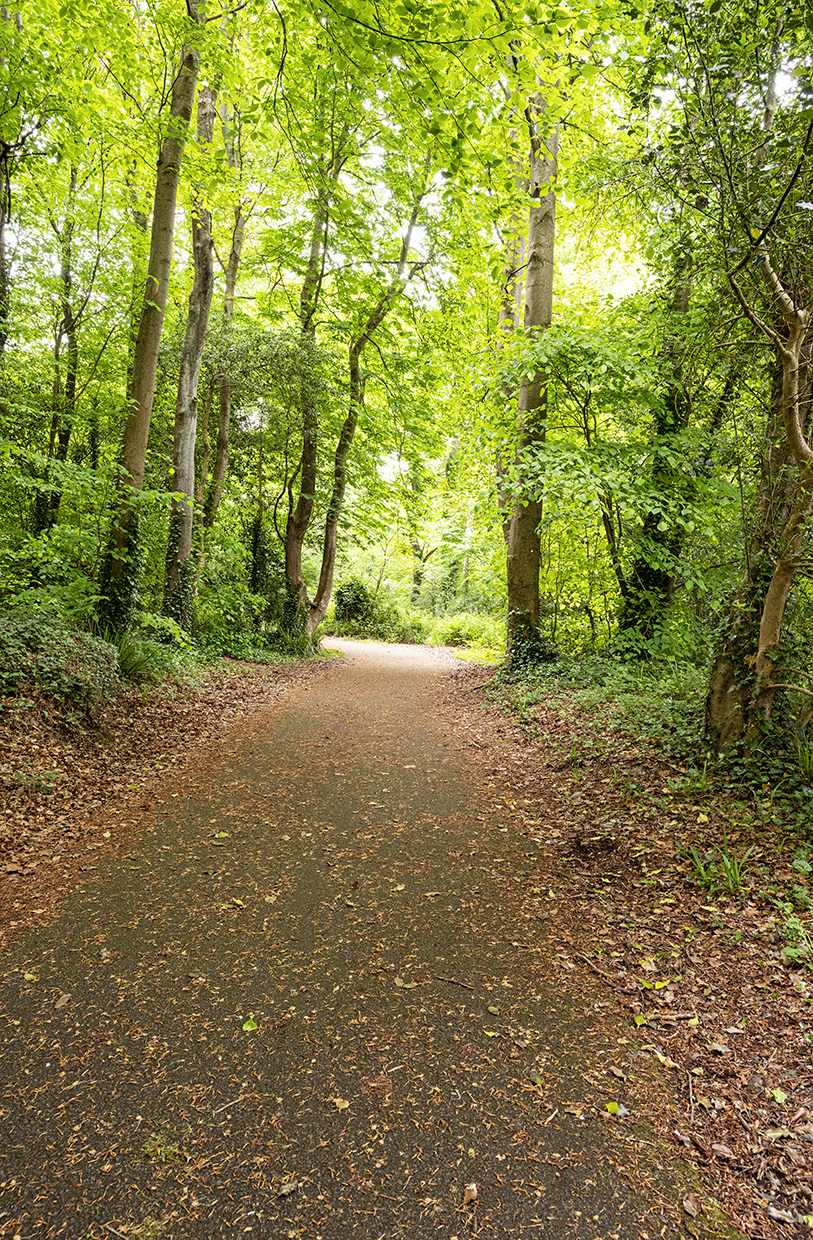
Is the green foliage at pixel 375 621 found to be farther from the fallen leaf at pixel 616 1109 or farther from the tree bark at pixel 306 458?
the fallen leaf at pixel 616 1109

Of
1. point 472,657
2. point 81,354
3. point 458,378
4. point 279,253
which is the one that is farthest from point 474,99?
point 472,657

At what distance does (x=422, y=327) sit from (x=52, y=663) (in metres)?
11.3

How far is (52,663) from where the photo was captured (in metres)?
5.58

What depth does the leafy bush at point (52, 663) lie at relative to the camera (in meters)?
5.29

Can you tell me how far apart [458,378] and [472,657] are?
809 centimetres

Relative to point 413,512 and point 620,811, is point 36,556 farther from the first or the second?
point 413,512

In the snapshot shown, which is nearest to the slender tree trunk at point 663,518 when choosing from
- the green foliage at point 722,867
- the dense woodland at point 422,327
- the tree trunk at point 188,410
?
the dense woodland at point 422,327

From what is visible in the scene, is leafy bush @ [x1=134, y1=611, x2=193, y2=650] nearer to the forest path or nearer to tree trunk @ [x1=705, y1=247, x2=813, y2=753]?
the forest path

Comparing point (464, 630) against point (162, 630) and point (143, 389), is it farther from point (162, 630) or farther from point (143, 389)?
point (143, 389)

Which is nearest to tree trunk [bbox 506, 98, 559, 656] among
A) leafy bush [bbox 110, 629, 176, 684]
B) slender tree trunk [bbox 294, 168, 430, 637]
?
slender tree trunk [bbox 294, 168, 430, 637]

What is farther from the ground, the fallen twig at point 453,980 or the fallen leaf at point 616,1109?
the fallen twig at point 453,980

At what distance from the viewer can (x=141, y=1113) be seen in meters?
2.14

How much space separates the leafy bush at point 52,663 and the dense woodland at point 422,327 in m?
0.05

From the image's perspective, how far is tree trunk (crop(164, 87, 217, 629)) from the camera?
33.7 feet
